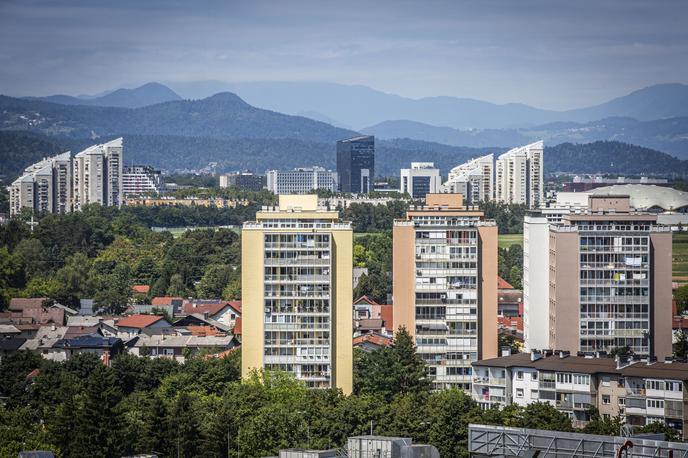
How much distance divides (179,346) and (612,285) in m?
15.5

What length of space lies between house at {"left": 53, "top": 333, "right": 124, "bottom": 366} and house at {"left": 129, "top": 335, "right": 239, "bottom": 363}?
1171mm

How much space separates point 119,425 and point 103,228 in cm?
5636

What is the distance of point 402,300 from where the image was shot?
122ft

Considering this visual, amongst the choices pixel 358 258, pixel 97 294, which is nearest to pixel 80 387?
pixel 97 294

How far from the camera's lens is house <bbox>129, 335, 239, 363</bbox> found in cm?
4704

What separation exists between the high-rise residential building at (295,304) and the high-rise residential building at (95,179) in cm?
9479

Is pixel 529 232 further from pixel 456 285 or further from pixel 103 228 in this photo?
pixel 103 228

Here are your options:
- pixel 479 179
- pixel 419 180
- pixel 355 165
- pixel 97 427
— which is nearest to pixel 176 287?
pixel 97 427

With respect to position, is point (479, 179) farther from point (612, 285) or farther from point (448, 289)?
point (448, 289)

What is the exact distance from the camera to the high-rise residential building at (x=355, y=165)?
181 meters

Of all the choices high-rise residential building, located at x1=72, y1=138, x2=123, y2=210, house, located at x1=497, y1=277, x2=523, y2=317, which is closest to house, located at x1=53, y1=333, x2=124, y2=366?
house, located at x1=497, y1=277, x2=523, y2=317

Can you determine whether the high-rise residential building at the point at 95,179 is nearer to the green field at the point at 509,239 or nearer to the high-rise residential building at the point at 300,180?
the high-rise residential building at the point at 300,180

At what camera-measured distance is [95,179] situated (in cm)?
13362

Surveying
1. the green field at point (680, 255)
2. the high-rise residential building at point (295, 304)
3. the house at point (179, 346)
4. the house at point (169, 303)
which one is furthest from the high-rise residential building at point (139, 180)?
the high-rise residential building at point (295, 304)
